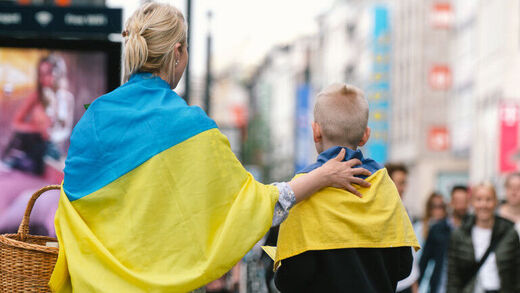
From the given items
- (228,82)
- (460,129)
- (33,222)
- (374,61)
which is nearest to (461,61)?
(460,129)

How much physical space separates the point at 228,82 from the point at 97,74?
162m

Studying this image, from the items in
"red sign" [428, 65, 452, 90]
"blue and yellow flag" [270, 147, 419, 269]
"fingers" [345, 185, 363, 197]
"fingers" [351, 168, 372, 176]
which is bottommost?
"red sign" [428, 65, 452, 90]

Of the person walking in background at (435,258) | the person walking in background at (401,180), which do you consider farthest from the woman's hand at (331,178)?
the person walking in background at (435,258)

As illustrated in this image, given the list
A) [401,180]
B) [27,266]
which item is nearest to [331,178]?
[27,266]

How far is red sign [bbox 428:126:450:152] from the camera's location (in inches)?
2334

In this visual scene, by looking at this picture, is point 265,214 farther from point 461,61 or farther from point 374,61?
point 374,61

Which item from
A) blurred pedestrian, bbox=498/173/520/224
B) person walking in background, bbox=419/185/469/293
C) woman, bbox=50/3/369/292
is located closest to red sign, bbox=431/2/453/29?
person walking in background, bbox=419/185/469/293

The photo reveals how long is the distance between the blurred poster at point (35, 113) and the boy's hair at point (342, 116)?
4.49 meters

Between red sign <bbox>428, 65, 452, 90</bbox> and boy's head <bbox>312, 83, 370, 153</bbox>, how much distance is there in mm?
53795

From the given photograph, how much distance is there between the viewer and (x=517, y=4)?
3616 cm

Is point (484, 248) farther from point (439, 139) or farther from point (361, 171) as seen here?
point (439, 139)

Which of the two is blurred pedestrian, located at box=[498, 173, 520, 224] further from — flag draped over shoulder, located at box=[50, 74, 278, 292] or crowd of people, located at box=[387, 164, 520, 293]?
flag draped over shoulder, located at box=[50, 74, 278, 292]

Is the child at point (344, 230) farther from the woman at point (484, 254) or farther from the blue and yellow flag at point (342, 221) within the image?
the woman at point (484, 254)

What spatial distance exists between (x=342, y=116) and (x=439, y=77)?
5421 cm
